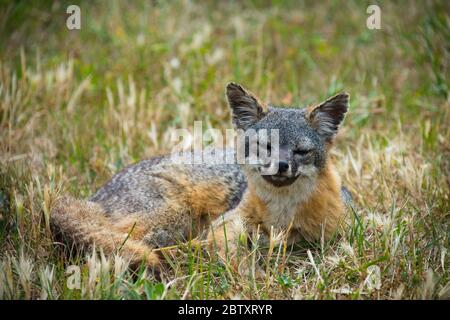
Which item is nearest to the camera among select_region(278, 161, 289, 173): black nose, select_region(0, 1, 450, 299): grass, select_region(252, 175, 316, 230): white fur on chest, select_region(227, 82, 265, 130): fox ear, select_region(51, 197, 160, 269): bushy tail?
select_region(0, 1, 450, 299): grass

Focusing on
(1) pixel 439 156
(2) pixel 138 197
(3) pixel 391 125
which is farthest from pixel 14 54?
(1) pixel 439 156

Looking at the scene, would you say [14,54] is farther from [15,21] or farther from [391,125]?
[391,125]

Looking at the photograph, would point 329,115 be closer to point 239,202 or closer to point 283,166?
point 283,166

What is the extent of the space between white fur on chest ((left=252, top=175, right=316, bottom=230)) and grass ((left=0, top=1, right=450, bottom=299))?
0.81 feet

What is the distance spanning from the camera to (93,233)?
4453 millimetres

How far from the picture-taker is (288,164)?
180 inches

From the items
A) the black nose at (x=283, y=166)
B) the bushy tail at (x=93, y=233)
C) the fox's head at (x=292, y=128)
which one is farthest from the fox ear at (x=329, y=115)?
the bushy tail at (x=93, y=233)

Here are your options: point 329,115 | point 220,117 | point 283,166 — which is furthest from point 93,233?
point 220,117

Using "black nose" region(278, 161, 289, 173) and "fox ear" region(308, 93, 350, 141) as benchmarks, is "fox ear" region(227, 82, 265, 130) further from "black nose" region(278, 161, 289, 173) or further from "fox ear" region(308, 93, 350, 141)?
"black nose" region(278, 161, 289, 173)

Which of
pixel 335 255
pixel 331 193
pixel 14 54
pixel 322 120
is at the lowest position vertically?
pixel 335 255

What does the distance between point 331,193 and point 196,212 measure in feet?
3.76

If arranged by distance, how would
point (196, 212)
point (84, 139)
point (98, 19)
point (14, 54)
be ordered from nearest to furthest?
point (196, 212), point (84, 139), point (14, 54), point (98, 19)

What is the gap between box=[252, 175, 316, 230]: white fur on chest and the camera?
486 centimetres

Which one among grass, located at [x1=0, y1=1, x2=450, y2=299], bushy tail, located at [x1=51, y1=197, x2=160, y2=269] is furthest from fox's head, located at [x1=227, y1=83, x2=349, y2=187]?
bushy tail, located at [x1=51, y1=197, x2=160, y2=269]
